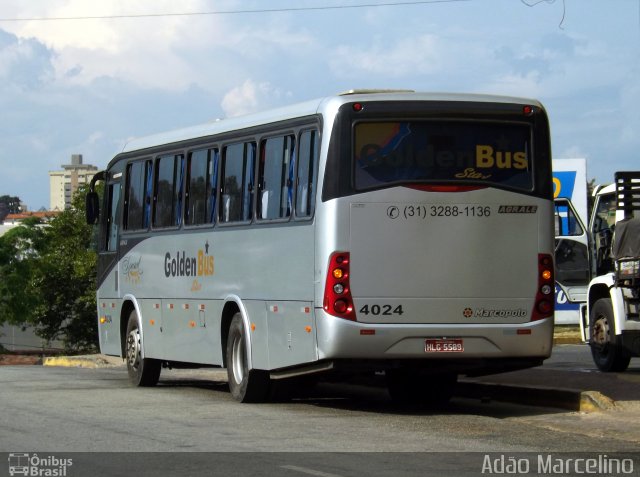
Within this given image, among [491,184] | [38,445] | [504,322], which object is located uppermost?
[491,184]

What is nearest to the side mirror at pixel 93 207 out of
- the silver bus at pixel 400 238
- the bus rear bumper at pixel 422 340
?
the silver bus at pixel 400 238

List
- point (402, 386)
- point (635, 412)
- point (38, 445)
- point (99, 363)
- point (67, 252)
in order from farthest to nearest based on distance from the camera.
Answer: point (67, 252), point (99, 363), point (402, 386), point (635, 412), point (38, 445)

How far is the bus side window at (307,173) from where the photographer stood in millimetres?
14367

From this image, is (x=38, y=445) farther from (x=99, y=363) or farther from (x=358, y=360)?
(x=99, y=363)

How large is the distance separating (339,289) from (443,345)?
1.20 meters

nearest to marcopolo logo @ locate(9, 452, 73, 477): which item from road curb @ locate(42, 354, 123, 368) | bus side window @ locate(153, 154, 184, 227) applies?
bus side window @ locate(153, 154, 184, 227)

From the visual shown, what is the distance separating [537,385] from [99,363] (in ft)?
43.7

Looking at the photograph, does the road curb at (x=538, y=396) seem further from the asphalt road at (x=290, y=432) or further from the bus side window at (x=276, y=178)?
the bus side window at (x=276, y=178)

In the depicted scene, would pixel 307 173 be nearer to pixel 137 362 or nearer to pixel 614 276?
pixel 137 362

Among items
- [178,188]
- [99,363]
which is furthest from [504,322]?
[99,363]

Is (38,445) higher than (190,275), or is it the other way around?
(190,275)

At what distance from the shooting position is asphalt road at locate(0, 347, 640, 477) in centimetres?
1030

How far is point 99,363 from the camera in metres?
27.9

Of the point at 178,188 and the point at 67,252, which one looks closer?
the point at 178,188
